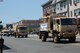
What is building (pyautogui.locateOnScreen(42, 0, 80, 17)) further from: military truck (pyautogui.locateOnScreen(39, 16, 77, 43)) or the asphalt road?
the asphalt road

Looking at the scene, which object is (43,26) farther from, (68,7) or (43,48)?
(68,7)

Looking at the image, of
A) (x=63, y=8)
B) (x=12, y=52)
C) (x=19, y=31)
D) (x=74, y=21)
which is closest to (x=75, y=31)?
(x=74, y=21)

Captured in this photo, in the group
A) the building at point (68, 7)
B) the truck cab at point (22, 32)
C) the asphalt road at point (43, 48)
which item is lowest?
Answer: the asphalt road at point (43, 48)

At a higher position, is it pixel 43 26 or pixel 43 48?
pixel 43 26

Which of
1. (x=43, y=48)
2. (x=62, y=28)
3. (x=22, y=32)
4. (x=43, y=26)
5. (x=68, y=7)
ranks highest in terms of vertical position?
(x=68, y=7)

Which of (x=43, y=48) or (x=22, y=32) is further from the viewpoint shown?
(x=22, y=32)

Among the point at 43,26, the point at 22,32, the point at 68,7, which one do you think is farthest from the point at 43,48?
the point at 68,7

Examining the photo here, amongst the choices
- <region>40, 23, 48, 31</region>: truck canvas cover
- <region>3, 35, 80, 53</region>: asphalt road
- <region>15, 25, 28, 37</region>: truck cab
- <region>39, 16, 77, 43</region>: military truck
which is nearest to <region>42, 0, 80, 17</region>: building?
<region>15, 25, 28, 37</region>: truck cab

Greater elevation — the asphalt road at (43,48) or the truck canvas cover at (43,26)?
the truck canvas cover at (43,26)

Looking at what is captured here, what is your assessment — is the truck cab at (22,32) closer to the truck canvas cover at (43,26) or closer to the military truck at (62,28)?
the truck canvas cover at (43,26)

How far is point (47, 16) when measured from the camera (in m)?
42.2

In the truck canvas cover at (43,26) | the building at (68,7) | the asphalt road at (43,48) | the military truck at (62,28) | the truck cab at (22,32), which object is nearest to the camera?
the asphalt road at (43,48)

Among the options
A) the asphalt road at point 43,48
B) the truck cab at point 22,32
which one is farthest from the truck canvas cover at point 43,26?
the truck cab at point 22,32

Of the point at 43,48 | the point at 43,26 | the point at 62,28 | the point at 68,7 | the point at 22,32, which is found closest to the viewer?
the point at 43,48
